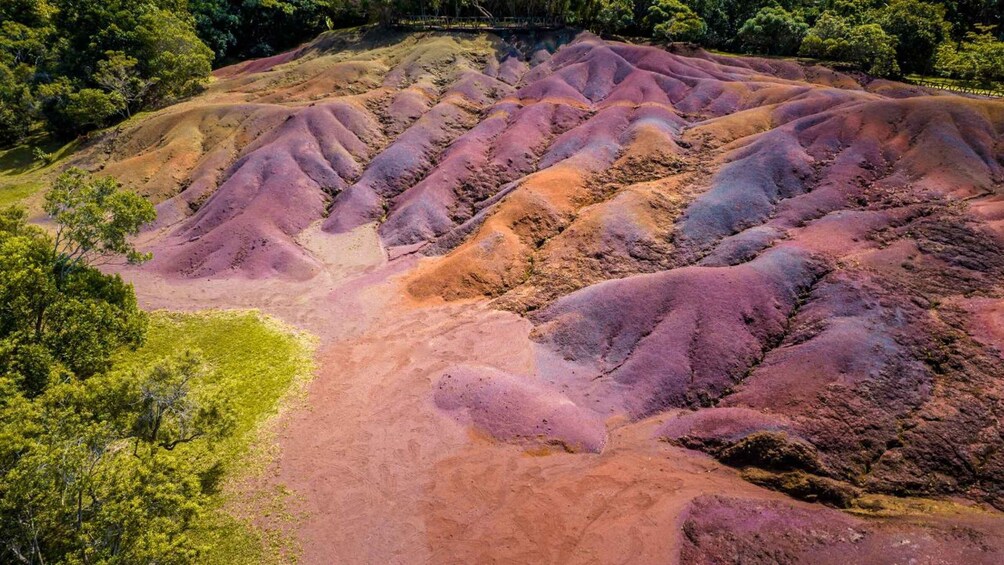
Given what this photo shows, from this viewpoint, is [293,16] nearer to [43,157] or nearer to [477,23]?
[477,23]

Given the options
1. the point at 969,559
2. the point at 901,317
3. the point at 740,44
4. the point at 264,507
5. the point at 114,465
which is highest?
Answer: the point at 740,44

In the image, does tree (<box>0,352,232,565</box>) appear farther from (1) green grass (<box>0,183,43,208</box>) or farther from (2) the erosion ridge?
(1) green grass (<box>0,183,43,208</box>)

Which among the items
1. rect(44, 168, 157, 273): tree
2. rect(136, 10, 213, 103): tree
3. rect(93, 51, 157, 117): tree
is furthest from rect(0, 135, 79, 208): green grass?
rect(44, 168, 157, 273): tree

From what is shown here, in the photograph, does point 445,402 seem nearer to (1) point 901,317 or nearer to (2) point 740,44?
(1) point 901,317

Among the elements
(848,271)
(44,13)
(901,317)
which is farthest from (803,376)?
(44,13)

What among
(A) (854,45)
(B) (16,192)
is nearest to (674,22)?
(A) (854,45)

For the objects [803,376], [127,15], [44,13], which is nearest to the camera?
[803,376]
